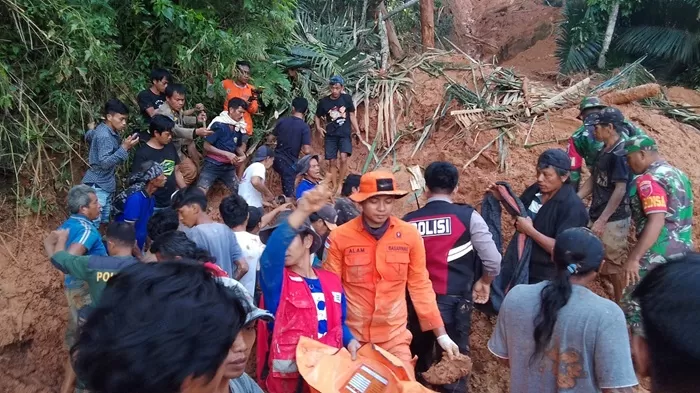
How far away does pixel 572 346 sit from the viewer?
245 cm

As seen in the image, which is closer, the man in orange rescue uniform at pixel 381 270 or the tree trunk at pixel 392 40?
the man in orange rescue uniform at pixel 381 270

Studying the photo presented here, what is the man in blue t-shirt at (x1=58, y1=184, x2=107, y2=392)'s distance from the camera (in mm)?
3840

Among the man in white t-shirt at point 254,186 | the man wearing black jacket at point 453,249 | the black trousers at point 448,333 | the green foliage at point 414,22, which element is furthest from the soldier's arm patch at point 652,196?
the green foliage at point 414,22

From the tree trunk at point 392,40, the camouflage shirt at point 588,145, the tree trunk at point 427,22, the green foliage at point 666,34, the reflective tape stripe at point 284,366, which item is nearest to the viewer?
the reflective tape stripe at point 284,366

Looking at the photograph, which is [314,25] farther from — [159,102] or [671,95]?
[671,95]

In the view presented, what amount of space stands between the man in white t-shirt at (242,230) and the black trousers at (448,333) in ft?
3.92

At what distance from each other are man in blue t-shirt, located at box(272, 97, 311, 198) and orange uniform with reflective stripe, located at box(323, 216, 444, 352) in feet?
12.1

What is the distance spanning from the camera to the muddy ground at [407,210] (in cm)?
506

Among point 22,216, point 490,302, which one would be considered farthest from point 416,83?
point 22,216

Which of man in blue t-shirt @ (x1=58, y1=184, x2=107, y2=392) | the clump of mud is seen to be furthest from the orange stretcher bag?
man in blue t-shirt @ (x1=58, y1=184, x2=107, y2=392)

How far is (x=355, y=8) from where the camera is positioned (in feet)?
33.4

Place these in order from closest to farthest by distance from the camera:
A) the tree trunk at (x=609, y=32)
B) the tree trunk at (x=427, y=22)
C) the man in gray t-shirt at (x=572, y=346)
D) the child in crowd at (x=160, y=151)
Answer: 1. the man in gray t-shirt at (x=572, y=346)
2. the child in crowd at (x=160, y=151)
3. the tree trunk at (x=427, y=22)
4. the tree trunk at (x=609, y=32)

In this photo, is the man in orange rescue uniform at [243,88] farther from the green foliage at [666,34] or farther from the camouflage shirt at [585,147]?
the green foliage at [666,34]

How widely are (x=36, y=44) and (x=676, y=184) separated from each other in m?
5.90
